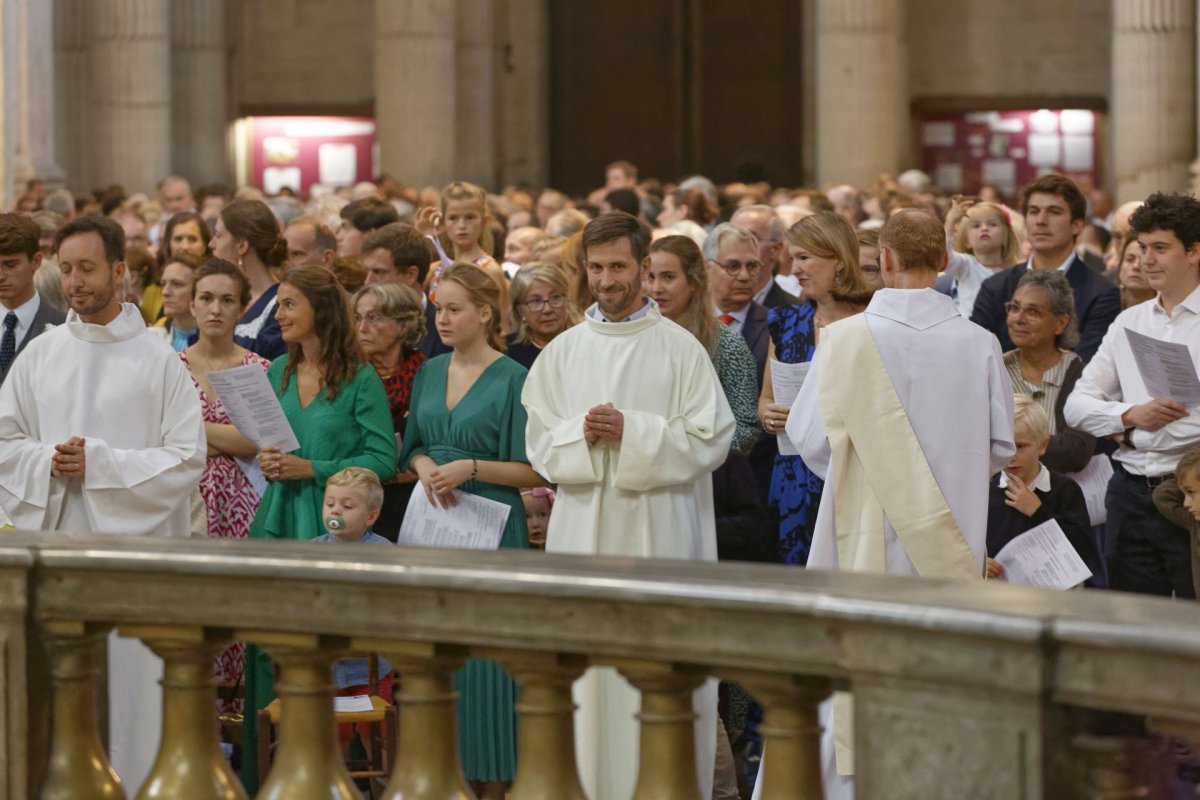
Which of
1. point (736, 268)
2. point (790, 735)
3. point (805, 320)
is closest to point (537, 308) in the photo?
point (736, 268)

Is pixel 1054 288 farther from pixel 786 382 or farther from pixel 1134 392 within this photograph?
pixel 786 382

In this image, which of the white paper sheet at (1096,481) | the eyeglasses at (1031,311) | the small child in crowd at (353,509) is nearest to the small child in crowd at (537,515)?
the small child in crowd at (353,509)

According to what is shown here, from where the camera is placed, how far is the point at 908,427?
6.00 meters

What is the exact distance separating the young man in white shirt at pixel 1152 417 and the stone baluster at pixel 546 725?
4.36 metres

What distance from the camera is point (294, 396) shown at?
755 centimetres

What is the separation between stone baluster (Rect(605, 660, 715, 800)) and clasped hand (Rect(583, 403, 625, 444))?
3.16m

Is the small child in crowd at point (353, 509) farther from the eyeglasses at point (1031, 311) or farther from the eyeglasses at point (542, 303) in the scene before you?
the eyeglasses at point (1031, 311)

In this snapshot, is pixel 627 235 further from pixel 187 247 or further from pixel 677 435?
pixel 187 247

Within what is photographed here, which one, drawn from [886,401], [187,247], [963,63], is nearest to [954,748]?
[886,401]

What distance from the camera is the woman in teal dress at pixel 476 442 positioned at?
22.5ft

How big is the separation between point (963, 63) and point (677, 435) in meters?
24.4

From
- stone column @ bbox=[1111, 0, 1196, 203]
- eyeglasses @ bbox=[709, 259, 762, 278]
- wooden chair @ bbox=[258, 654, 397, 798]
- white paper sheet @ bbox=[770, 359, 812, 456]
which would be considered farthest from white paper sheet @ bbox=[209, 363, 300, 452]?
stone column @ bbox=[1111, 0, 1196, 203]

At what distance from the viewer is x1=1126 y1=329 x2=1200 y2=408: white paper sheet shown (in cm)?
717

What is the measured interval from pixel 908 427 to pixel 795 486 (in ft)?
5.31
